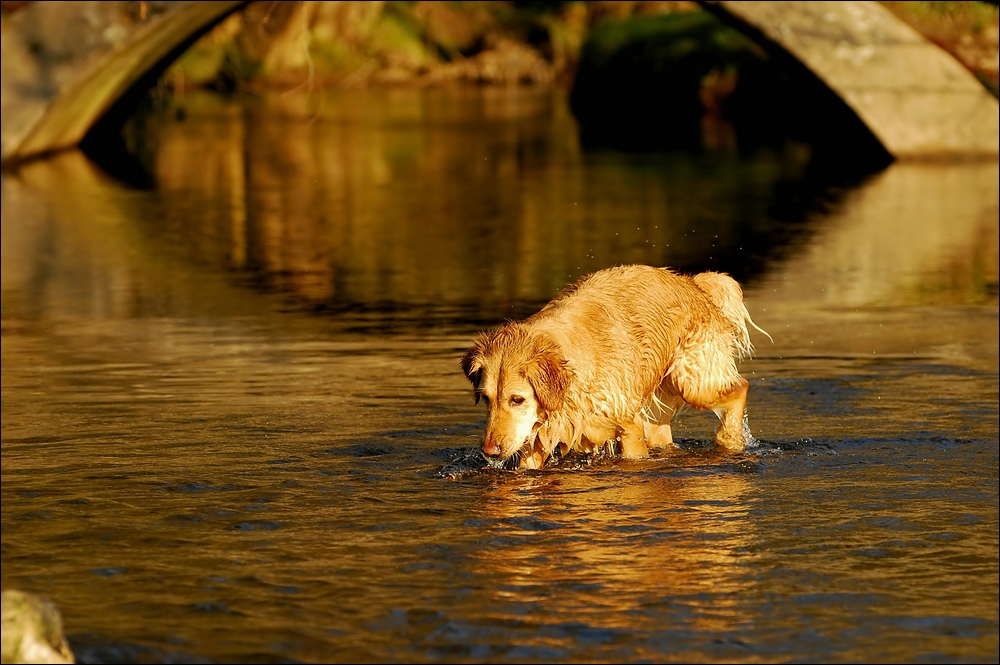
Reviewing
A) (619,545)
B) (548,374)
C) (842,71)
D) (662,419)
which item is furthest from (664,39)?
(619,545)

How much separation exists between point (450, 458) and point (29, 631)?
3.84 meters

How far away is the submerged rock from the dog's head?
2.91 m

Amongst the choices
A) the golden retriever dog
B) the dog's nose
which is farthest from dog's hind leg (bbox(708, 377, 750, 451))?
the dog's nose

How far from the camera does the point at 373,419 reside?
10.4m

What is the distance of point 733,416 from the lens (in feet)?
32.0

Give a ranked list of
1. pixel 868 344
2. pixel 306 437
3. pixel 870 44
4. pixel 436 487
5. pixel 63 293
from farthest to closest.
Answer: pixel 870 44 → pixel 63 293 → pixel 868 344 → pixel 306 437 → pixel 436 487

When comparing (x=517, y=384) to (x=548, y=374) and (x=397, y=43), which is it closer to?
(x=548, y=374)

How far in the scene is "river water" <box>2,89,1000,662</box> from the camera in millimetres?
6723

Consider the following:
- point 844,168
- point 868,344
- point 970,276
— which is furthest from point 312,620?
point 844,168

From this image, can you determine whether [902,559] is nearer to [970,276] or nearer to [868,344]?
[868,344]

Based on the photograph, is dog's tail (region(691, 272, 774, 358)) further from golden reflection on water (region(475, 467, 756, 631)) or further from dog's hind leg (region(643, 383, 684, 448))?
golden reflection on water (region(475, 467, 756, 631))

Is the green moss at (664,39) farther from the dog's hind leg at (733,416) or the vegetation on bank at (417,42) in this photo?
the dog's hind leg at (733,416)

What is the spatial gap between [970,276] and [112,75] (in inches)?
602

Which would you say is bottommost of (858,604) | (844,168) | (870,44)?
(858,604)
